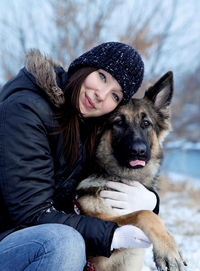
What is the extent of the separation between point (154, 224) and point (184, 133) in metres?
7.75

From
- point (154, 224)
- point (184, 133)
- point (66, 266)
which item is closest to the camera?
point (66, 266)

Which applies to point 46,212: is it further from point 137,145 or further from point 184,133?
point 184,133

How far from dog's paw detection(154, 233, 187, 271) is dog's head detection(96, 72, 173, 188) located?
0.89 m

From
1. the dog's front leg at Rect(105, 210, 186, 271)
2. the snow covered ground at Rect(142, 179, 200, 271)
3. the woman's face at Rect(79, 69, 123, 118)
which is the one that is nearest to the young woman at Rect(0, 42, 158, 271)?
the woman's face at Rect(79, 69, 123, 118)

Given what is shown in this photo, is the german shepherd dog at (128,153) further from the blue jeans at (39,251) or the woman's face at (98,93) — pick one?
the blue jeans at (39,251)

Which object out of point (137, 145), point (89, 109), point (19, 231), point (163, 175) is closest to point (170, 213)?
point (163, 175)

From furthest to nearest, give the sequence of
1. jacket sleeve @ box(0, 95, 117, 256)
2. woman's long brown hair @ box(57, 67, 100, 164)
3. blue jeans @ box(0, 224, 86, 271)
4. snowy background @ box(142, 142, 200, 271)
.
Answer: snowy background @ box(142, 142, 200, 271) < woman's long brown hair @ box(57, 67, 100, 164) < jacket sleeve @ box(0, 95, 117, 256) < blue jeans @ box(0, 224, 86, 271)

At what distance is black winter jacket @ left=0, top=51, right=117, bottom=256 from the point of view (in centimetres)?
176

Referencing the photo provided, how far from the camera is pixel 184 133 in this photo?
9148 millimetres

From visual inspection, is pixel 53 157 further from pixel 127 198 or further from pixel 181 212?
pixel 181 212

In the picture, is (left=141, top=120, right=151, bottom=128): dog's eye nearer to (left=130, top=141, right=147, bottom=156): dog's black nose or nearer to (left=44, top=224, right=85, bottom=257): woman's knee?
(left=130, top=141, right=147, bottom=156): dog's black nose

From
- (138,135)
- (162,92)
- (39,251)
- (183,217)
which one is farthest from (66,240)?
(183,217)

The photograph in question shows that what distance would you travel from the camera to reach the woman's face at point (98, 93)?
2162 millimetres

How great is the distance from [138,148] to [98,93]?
23.8 inches
